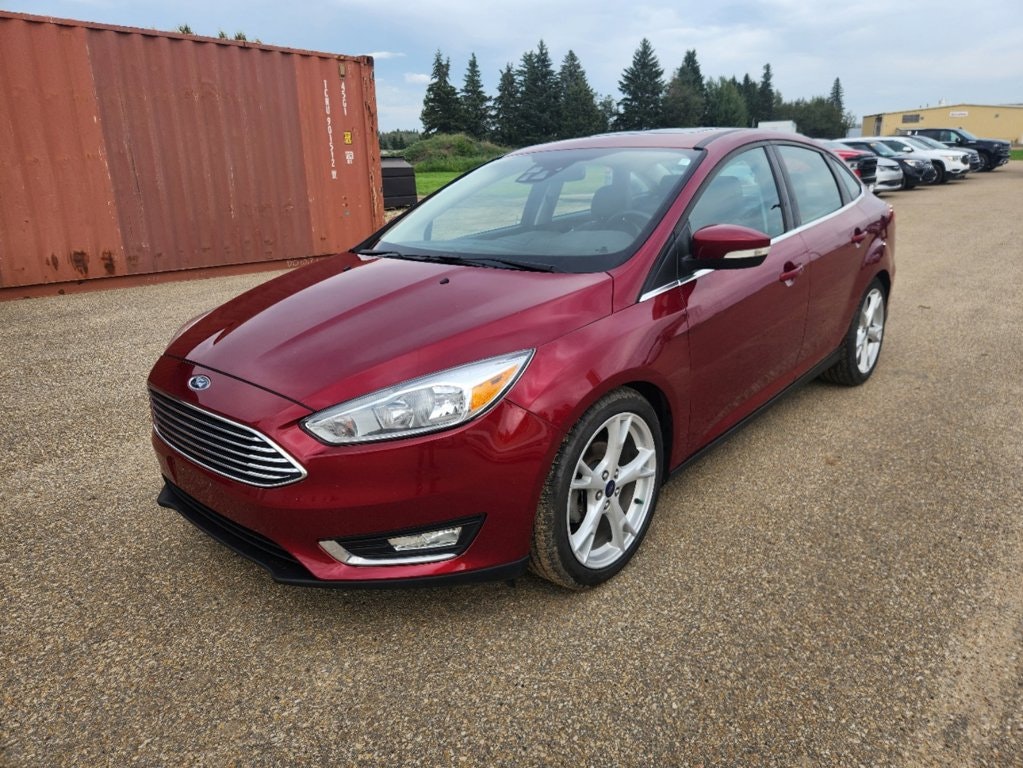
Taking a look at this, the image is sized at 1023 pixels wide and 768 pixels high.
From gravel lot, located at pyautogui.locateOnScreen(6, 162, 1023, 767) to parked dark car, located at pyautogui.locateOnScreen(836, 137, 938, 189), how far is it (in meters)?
18.3

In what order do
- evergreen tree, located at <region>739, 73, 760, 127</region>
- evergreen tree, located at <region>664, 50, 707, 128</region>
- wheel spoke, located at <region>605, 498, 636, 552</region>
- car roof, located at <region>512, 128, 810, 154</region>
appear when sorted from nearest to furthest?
1. wheel spoke, located at <region>605, 498, 636, 552</region>
2. car roof, located at <region>512, 128, 810, 154</region>
3. evergreen tree, located at <region>664, 50, 707, 128</region>
4. evergreen tree, located at <region>739, 73, 760, 127</region>

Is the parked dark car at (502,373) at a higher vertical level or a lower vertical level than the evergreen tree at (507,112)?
lower

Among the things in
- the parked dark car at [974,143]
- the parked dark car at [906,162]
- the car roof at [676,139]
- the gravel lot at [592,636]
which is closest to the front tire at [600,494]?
the gravel lot at [592,636]

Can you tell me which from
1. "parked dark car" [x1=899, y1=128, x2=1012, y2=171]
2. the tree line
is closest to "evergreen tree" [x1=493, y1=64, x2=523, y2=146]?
the tree line

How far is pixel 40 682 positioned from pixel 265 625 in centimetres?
63

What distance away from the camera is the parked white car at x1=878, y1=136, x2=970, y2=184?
67.9 ft

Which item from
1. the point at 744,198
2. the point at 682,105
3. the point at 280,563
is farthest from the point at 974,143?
the point at 682,105

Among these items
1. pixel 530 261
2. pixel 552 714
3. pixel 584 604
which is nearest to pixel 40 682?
pixel 552 714

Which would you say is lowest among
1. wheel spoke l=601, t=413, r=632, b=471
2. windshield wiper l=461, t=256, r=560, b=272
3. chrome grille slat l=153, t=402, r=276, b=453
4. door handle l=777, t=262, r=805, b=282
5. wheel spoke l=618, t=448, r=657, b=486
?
wheel spoke l=618, t=448, r=657, b=486

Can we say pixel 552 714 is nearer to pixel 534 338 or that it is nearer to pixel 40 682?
pixel 534 338

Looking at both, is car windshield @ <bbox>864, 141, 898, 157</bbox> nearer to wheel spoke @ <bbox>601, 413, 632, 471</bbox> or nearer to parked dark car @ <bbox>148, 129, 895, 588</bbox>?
parked dark car @ <bbox>148, 129, 895, 588</bbox>

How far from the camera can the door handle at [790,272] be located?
3192 mm

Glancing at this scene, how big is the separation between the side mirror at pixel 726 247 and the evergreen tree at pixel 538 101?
Result: 85.0 m

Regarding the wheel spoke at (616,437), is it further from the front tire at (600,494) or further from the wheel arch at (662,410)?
the wheel arch at (662,410)
